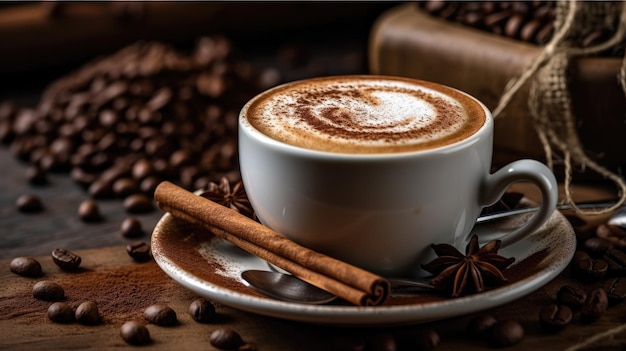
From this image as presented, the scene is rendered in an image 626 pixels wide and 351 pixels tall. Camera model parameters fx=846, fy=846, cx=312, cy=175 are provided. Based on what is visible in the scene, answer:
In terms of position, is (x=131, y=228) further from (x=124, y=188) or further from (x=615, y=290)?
(x=615, y=290)

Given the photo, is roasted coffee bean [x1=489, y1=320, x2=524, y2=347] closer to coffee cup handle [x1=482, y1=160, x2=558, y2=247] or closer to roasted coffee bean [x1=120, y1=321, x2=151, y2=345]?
coffee cup handle [x1=482, y1=160, x2=558, y2=247]

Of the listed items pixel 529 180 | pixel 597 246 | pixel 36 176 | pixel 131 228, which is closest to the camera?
pixel 529 180

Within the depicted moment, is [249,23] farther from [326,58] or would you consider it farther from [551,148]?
[551,148]

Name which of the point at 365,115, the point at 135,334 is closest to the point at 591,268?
the point at 365,115

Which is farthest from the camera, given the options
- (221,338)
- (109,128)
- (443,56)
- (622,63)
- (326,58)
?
(326,58)

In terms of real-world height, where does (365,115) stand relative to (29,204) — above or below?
above

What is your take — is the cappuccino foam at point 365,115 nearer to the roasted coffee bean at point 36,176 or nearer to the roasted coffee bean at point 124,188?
the roasted coffee bean at point 124,188

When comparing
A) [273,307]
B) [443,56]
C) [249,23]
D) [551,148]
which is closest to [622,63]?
[551,148]

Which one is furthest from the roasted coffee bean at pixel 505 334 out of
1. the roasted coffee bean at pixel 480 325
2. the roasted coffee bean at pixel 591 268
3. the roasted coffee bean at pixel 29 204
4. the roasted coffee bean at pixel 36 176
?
the roasted coffee bean at pixel 36 176

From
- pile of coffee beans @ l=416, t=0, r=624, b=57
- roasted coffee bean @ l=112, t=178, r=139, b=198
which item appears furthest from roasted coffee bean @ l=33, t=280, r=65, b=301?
pile of coffee beans @ l=416, t=0, r=624, b=57
